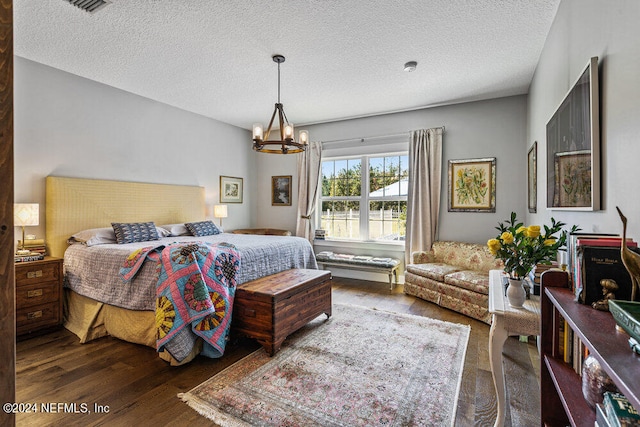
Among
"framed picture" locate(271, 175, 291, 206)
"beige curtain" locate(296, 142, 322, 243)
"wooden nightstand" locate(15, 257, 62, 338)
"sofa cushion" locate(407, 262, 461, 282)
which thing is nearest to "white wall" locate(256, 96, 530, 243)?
"sofa cushion" locate(407, 262, 461, 282)

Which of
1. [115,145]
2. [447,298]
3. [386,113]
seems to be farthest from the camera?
[386,113]

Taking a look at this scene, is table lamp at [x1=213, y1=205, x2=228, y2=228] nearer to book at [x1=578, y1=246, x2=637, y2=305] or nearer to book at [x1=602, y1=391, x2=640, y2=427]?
book at [x1=578, y1=246, x2=637, y2=305]

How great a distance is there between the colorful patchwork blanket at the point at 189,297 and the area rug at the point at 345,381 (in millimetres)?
341

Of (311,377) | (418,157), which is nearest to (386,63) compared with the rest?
(418,157)

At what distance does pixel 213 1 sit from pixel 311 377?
9.42 feet

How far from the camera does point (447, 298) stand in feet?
12.1

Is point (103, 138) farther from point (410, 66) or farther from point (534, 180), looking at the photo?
point (534, 180)

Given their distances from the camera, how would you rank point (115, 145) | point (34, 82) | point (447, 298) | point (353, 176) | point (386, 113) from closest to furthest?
point (34, 82) < point (447, 298) < point (115, 145) < point (386, 113) < point (353, 176)

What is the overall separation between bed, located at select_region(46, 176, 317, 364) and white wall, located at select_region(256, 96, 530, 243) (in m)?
2.35

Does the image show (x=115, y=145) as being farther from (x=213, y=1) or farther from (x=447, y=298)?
(x=447, y=298)

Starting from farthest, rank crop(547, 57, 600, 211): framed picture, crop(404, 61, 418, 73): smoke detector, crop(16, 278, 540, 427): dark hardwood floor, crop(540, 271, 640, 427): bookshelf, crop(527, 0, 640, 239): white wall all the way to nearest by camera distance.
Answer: crop(404, 61, 418, 73): smoke detector → crop(16, 278, 540, 427): dark hardwood floor → crop(547, 57, 600, 211): framed picture → crop(527, 0, 640, 239): white wall → crop(540, 271, 640, 427): bookshelf

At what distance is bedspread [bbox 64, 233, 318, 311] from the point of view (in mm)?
2621

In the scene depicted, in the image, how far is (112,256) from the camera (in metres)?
2.91

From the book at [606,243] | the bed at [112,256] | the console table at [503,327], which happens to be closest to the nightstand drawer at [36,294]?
the bed at [112,256]
